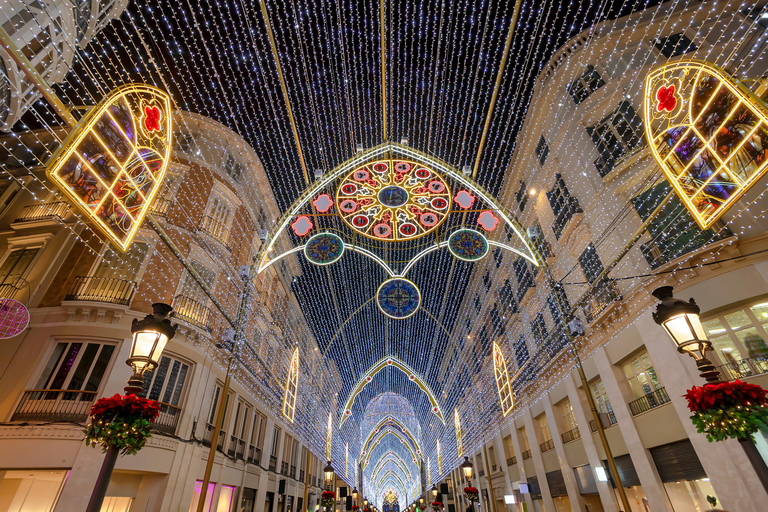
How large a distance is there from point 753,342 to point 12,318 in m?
19.5

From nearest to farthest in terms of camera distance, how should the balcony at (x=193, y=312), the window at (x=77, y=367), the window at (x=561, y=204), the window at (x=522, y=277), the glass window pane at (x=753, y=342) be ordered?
the glass window pane at (x=753, y=342)
the window at (x=77, y=367)
the balcony at (x=193, y=312)
the window at (x=561, y=204)
the window at (x=522, y=277)

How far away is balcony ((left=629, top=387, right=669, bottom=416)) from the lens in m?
10.6

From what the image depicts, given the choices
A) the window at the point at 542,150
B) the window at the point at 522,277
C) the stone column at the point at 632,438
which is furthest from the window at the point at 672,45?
the stone column at the point at 632,438

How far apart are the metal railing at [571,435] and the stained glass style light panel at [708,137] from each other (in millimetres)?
13213

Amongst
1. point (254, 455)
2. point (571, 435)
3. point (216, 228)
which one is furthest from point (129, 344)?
point (571, 435)

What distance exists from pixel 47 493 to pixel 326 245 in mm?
10902

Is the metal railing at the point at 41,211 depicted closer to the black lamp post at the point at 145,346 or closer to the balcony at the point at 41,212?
the balcony at the point at 41,212

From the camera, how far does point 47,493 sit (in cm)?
1047

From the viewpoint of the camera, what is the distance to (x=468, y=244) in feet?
45.1

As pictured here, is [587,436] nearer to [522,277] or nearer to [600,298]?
[600,298]

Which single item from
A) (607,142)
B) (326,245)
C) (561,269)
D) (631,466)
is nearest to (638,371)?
(631,466)

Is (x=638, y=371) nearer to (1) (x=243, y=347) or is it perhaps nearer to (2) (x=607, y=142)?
(2) (x=607, y=142)

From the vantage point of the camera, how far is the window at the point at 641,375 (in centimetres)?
1119

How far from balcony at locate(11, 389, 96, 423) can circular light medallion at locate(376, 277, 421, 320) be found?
10.2m
